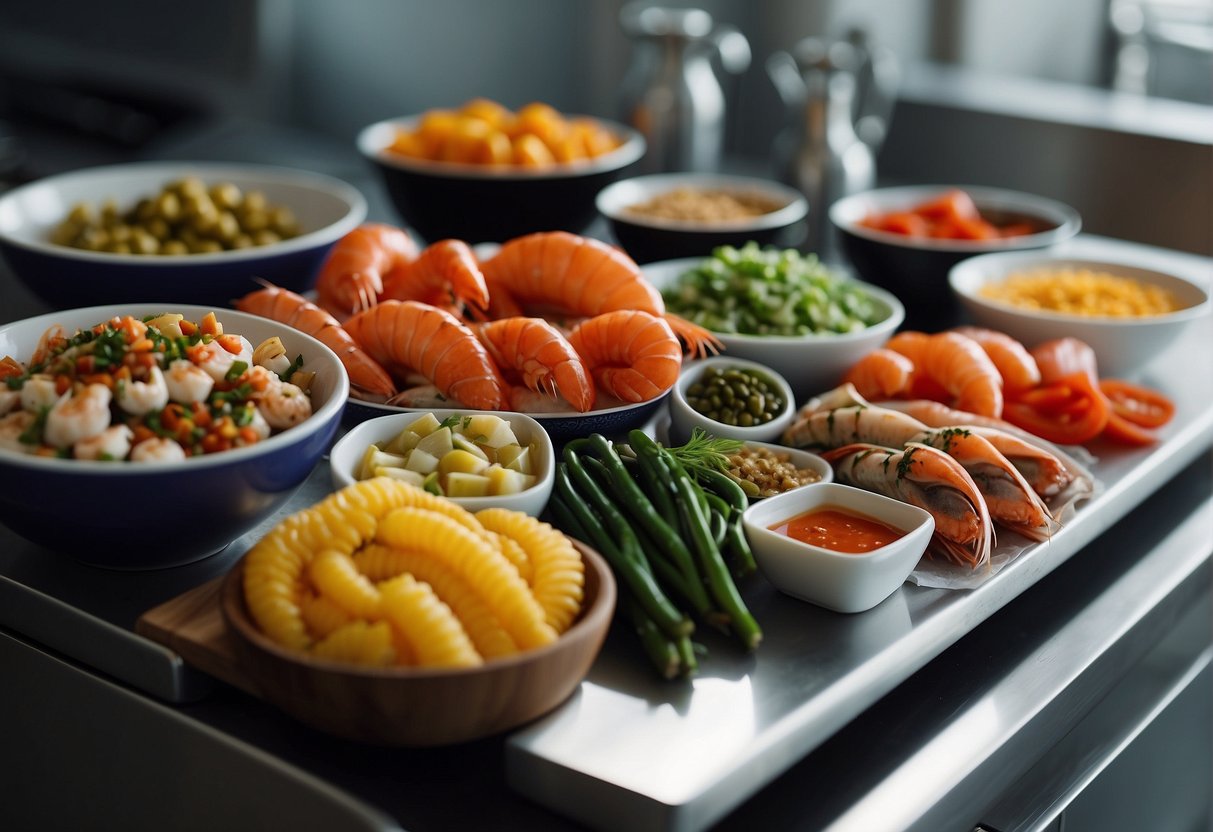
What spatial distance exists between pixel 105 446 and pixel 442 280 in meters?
0.61

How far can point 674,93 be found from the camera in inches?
95.5

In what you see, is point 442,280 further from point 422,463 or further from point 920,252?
point 920,252

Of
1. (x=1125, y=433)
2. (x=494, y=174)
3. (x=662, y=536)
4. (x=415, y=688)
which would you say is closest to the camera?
(x=415, y=688)

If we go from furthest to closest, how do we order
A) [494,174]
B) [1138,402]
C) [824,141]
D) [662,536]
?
1. [824,141]
2. [494,174]
3. [1138,402]
4. [662,536]

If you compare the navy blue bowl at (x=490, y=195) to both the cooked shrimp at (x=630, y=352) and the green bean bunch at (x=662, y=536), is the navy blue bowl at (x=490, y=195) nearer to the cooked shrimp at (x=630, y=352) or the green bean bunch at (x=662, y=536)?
the cooked shrimp at (x=630, y=352)

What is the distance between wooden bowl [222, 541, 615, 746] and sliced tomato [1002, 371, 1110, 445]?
0.75 metres

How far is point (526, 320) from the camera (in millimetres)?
1419

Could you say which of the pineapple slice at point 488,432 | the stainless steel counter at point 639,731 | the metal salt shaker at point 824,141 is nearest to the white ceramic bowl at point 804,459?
the stainless steel counter at point 639,731

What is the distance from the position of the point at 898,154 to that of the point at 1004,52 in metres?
0.49

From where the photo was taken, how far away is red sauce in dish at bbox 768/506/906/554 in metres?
1.18

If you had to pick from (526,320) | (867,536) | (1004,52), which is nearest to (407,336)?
(526,320)

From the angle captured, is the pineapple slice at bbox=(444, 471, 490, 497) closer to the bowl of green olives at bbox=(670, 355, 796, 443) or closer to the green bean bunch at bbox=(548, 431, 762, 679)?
the green bean bunch at bbox=(548, 431, 762, 679)

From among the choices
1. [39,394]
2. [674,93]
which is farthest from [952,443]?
[674,93]

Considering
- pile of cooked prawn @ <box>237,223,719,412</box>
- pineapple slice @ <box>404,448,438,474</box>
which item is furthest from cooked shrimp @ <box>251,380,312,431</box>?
pile of cooked prawn @ <box>237,223,719,412</box>
